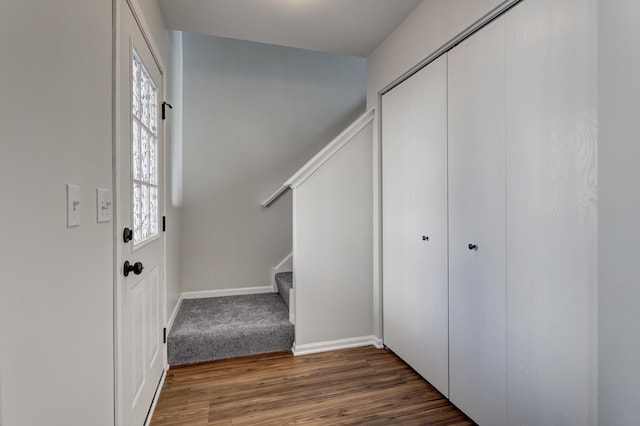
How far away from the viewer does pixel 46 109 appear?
2.42ft

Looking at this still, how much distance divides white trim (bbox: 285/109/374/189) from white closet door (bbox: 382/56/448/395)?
18 centimetres

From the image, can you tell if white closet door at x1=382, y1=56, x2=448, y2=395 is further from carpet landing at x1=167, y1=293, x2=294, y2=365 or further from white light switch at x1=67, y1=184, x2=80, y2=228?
white light switch at x1=67, y1=184, x2=80, y2=228

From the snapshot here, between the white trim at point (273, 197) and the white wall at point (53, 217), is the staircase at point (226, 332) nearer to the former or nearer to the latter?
the white trim at point (273, 197)

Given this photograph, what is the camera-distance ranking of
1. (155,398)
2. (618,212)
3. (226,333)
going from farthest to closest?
(226,333)
(155,398)
(618,212)

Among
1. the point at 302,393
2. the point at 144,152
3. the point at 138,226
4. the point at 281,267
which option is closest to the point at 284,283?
the point at 281,267

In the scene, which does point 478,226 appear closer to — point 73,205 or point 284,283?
point 73,205

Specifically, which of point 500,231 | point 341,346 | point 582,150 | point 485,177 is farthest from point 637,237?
point 341,346

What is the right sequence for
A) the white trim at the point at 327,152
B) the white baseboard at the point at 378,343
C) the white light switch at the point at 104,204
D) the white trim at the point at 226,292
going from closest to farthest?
the white light switch at the point at 104,204 < the white trim at the point at 327,152 < the white baseboard at the point at 378,343 < the white trim at the point at 226,292

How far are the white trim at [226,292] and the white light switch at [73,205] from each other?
229cm

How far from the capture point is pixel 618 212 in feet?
3.19

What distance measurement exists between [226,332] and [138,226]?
1152mm

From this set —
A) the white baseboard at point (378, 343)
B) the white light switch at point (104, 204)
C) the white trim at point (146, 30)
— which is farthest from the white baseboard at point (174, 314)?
the white trim at point (146, 30)

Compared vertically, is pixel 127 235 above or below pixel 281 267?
above

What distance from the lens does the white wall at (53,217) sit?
0.62 m
